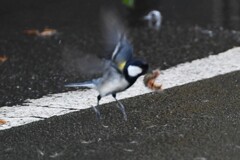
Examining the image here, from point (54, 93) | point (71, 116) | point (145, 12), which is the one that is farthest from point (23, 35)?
point (71, 116)

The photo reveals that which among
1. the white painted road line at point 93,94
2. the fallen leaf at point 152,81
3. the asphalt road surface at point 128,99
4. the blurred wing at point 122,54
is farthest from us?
the fallen leaf at point 152,81

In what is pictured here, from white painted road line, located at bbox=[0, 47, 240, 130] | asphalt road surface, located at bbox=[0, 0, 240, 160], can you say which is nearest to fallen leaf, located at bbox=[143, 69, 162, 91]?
white painted road line, located at bbox=[0, 47, 240, 130]

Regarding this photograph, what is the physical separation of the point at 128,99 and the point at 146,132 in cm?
91

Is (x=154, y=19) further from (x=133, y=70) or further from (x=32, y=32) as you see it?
(x=133, y=70)

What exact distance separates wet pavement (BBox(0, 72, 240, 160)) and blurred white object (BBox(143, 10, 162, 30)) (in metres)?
2.83

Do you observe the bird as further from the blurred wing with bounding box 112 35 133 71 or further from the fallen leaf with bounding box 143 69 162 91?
the fallen leaf with bounding box 143 69 162 91

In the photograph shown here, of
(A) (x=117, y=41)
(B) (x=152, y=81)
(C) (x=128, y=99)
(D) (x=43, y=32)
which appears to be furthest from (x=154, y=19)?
(A) (x=117, y=41)

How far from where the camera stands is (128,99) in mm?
5910

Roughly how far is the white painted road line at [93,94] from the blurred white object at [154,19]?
5.05 feet

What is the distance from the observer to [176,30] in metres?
8.49

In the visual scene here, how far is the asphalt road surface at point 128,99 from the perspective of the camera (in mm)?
4750

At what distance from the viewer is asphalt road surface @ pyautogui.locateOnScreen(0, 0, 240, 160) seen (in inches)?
187

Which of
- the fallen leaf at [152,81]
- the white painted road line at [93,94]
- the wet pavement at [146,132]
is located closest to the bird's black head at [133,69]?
the wet pavement at [146,132]

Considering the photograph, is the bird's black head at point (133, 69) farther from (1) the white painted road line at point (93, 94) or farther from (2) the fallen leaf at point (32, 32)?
(2) the fallen leaf at point (32, 32)
